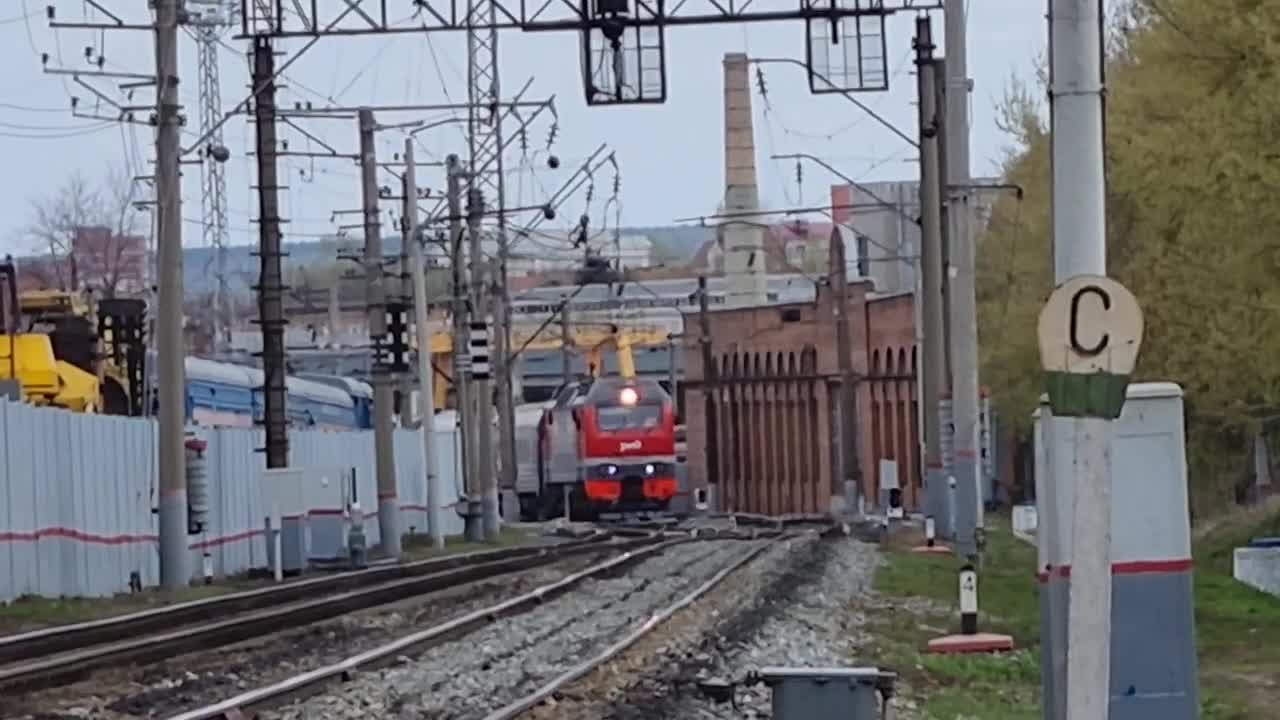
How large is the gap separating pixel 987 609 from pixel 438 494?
94.5 ft

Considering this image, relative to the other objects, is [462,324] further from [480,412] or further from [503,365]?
[503,365]

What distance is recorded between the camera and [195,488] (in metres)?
40.7

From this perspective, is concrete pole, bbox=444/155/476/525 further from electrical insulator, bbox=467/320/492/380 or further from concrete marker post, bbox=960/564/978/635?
concrete marker post, bbox=960/564/978/635

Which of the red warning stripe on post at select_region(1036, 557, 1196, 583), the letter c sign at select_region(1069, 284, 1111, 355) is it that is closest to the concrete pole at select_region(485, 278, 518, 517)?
the red warning stripe on post at select_region(1036, 557, 1196, 583)

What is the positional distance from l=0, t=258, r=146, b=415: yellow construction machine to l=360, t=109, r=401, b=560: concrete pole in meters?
4.57

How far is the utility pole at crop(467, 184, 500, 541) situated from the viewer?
60500 millimetres

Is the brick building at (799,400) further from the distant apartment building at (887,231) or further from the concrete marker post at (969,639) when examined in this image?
the concrete marker post at (969,639)

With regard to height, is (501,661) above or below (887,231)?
below

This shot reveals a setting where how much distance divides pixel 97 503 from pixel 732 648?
17.5 metres

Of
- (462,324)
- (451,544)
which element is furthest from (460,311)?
(451,544)

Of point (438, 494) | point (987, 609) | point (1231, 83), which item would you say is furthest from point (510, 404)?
point (1231, 83)

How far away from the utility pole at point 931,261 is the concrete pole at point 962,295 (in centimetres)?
772

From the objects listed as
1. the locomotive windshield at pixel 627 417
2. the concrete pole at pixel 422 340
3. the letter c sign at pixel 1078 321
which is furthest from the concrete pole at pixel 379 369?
the letter c sign at pixel 1078 321

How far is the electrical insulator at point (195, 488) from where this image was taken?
40.3 meters
